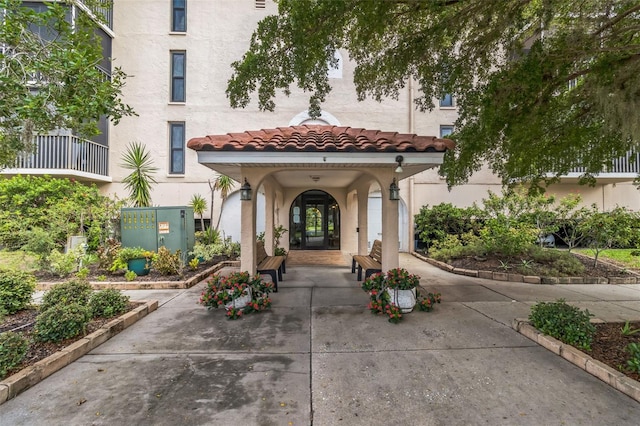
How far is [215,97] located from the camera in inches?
482

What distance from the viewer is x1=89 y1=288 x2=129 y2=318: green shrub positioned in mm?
4609

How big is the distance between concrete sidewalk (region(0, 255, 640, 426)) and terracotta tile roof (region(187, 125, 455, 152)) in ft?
8.97

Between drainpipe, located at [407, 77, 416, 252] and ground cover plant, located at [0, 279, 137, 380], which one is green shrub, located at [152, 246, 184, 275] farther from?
drainpipe, located at [407, 77, 416, 252]

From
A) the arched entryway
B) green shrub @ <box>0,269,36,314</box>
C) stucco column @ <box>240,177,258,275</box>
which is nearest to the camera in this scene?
green shrub @ <box>0,269,36,314</box>

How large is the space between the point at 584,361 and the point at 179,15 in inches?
634

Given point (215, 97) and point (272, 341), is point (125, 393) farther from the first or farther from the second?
point (215, 97)

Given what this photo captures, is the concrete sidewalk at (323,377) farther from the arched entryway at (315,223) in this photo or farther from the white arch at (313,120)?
the white arch at (313,120)

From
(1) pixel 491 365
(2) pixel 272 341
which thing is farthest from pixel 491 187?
(2) pixel 272 341

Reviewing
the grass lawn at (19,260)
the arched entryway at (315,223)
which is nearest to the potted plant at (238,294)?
the grass lawn at (19,260)

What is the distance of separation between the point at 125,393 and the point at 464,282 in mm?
7145

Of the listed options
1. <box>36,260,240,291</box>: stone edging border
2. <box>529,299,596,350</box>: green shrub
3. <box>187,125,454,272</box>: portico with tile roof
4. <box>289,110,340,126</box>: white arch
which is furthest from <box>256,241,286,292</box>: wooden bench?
<box>289,110,340,126</box>: white arch

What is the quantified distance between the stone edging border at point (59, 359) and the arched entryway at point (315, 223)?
884 centimetres

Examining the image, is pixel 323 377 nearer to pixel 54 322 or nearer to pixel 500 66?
pixel 54 322

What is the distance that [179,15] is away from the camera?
12.4 meters
